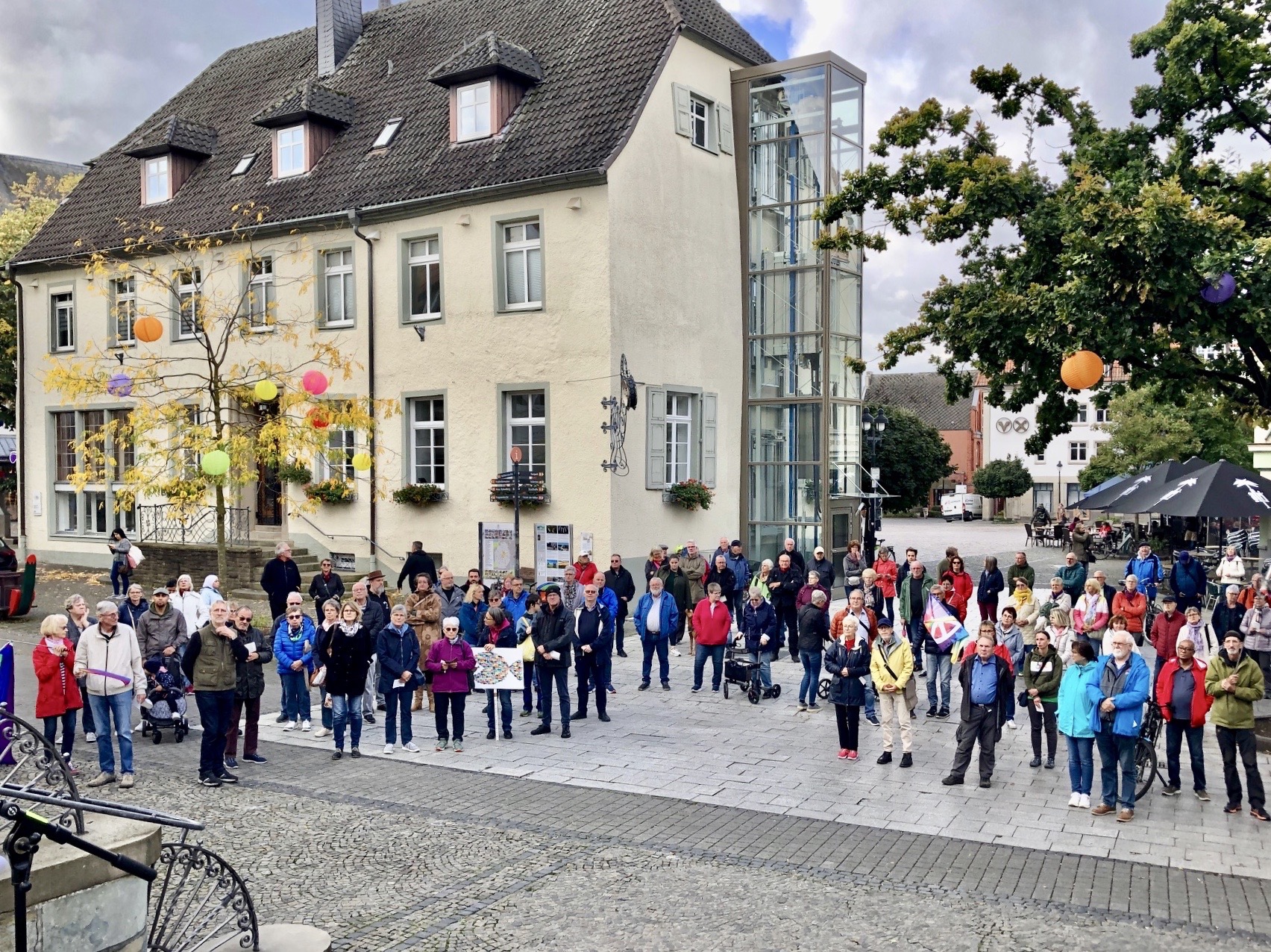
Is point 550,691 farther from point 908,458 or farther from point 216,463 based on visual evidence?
point 908,458

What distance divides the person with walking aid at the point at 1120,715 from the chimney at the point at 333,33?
2556cm

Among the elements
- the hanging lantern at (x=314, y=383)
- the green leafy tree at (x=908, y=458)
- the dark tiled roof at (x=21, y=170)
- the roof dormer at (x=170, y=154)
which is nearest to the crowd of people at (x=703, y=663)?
the hanging lantern at (x=314, y=383)

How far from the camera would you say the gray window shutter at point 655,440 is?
23.5 meters

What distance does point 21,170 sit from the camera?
2080 inches

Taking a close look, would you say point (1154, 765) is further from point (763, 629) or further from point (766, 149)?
point (766, 149)

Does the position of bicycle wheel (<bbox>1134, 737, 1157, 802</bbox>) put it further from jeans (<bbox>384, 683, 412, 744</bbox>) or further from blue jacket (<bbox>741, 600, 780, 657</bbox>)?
jeans (<bbox>384, 683, 412, 744</bbox>)

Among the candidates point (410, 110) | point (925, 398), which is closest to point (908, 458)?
point (410, 110)

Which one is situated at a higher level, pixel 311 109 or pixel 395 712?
pixel 311 109

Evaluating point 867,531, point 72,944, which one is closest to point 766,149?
point 867,531

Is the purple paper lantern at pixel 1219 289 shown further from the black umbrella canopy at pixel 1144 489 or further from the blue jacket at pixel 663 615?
the blue jacket at pixel 663 615

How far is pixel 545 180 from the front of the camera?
22.8 metres

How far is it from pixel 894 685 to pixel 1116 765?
232 centimetres

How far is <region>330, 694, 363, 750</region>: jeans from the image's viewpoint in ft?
40.9

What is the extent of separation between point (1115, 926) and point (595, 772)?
5.44 m
